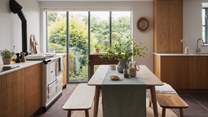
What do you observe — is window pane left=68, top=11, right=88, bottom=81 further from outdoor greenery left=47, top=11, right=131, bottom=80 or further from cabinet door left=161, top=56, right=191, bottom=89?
cabinet door left=161, top=56, right=191, bottom=89

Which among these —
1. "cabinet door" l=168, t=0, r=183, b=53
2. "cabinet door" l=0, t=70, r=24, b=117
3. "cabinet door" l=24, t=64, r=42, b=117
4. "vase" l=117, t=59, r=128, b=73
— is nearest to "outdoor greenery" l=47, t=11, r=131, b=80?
"cabinet door" l=168, t=0, r=183, b=53

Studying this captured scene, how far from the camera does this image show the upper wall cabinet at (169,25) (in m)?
7.64

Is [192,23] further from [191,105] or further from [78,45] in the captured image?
[78,45]

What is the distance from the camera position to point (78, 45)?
8602mm

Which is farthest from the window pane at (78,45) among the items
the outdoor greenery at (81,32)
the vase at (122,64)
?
the vase at (122,64)

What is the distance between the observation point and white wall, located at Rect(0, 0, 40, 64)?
5512mm

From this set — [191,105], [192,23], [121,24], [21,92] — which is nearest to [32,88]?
[21,92]

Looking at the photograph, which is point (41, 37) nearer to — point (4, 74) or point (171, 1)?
point (171, 1)

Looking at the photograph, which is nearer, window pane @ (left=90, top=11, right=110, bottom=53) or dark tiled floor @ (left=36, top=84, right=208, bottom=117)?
dark tiled floor @ (left=36, top=84, right=208, bottom=117)

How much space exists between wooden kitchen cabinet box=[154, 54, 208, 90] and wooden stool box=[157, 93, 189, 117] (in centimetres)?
273

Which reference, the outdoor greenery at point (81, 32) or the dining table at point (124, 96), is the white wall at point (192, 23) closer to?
the outdoor greenery at point (81, 32)

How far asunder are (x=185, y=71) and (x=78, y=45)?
303 centimetres

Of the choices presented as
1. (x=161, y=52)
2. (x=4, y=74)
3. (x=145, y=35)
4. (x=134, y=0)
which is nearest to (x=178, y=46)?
(x=161, y=52)

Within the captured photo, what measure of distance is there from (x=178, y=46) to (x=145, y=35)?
0.95 metres
